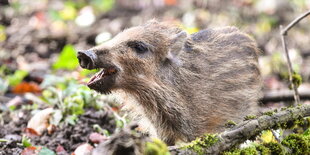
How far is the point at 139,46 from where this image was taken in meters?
4.54

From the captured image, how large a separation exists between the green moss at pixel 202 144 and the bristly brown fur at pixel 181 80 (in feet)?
4.91

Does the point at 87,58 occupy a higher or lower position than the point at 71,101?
lower

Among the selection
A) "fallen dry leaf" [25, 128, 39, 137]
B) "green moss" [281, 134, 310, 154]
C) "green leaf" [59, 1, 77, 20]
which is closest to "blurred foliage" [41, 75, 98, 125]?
"fallen dry leaf" [25, 128, 39, 137]

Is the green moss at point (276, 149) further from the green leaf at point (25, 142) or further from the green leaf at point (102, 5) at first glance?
the green leaf at point (102, 5)

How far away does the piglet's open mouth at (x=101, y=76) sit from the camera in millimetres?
4148

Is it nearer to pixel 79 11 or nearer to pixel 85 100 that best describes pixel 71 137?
pixel 85 100

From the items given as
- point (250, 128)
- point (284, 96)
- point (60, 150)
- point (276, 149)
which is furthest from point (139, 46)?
point (284, 96)

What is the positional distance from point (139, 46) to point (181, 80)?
568 millimetres

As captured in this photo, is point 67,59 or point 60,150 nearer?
point 60,150

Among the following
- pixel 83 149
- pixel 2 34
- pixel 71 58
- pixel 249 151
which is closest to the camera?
pixel 249 151

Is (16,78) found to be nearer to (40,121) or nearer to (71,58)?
(71,58)

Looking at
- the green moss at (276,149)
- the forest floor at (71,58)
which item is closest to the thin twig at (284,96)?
the forest floor at (71,58)

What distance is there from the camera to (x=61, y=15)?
973cm

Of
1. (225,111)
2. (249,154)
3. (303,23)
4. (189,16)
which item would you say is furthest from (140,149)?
(303,23)
